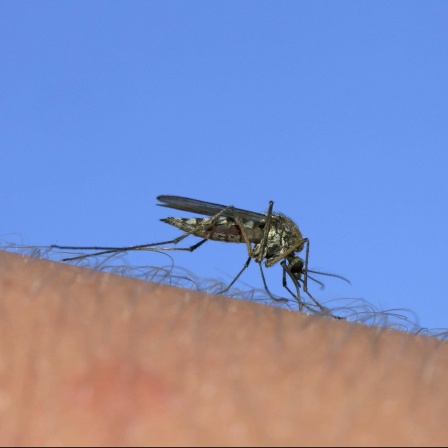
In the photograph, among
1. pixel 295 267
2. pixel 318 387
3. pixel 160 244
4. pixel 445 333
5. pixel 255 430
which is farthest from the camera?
pixel 295 267

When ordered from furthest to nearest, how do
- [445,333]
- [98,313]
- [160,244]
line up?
1. [160,244]
2. [445,333]
3. [98,313]

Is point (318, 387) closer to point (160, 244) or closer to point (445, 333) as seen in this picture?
point (445, 333)

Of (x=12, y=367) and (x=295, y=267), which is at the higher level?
(x=295, y=267)

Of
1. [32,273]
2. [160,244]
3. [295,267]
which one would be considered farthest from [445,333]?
[295,267]

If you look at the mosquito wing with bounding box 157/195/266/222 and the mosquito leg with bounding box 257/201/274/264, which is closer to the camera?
the mosquito leg with bounding box 257/201/274/264

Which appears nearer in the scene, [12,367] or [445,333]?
[12,367]

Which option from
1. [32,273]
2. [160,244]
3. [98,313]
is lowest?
[98,313]

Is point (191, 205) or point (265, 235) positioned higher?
point (191, 205)

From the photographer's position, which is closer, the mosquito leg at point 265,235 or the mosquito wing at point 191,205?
the mosquito leg at point 265,235
